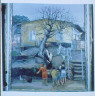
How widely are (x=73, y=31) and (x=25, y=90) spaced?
65 centimetres

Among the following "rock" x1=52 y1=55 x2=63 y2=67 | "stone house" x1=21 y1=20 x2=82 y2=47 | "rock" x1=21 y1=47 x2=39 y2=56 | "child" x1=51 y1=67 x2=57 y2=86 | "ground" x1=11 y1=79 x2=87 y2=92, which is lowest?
"ground" x1=11 y1=79 x2=87 y2=92

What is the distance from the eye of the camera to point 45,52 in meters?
1.23

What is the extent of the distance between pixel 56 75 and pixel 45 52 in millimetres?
217

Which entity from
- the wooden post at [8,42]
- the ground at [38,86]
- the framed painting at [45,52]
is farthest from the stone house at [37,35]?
the ground at [38,86]

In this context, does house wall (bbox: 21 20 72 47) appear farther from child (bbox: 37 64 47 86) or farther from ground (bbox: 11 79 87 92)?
ground (bbox: 11 79 87 92)

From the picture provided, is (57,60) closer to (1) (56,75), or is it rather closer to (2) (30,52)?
(1) (56,75)

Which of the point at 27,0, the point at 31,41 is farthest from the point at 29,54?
the point at 27,0

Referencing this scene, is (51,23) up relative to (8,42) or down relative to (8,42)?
up

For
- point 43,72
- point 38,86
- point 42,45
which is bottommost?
→ point 38,86

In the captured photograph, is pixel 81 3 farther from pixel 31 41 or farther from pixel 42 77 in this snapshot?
pixel 42 77

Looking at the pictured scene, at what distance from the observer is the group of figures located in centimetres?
123

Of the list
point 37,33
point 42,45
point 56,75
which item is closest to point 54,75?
point 56,75

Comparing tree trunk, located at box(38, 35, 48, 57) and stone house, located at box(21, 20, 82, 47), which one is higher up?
stone house, located at box(21, 20, 82, 47)

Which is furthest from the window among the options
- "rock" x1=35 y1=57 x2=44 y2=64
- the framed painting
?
"rock" x1=35 y1=57 x2=44 y2=64
